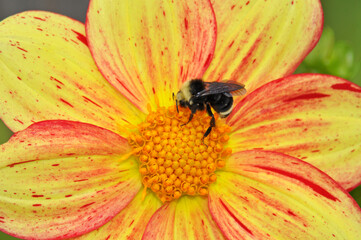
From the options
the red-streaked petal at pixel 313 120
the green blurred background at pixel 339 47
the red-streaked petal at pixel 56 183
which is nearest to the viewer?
the red-streaked petal at pixel 56 183

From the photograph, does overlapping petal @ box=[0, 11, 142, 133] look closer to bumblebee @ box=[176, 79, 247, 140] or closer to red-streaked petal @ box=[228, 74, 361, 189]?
bumblebee @ box=[176, 79, 247, 140]

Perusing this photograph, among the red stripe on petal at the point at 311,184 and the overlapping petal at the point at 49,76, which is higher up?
the overlapping petal at the point at 49,76

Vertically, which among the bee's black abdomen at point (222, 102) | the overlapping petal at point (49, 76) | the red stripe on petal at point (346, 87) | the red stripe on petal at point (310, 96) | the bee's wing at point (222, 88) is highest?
the overlapping petal at point (49, 76)

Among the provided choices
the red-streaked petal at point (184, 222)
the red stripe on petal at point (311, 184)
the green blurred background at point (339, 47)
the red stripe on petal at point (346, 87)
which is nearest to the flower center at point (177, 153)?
the red-streaked petal at point (184, 222)

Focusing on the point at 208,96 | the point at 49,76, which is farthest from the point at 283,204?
the point at 49,76

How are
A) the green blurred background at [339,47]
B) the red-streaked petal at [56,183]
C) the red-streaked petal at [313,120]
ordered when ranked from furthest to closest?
1. the green blurred background at [339,47]
2. the red-streaked petal at [313,120]
3. the red-streaked petal at [56,183]

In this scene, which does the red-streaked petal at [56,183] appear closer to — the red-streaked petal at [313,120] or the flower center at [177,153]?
the flower center at [177,153]

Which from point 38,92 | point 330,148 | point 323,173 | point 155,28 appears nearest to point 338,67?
point 330,148

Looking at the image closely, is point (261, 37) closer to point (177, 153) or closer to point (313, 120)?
point (313, 120)
